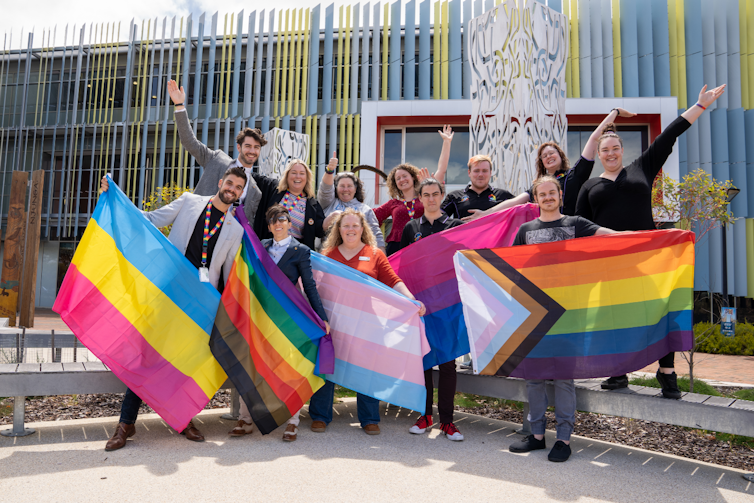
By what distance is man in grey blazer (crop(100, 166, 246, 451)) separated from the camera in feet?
14.3

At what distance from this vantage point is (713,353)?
1346 cm

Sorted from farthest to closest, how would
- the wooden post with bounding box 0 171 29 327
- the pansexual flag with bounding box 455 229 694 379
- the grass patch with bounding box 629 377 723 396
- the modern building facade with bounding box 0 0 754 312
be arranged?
the modern building facade with bounding box 0 0 754 312, the wooden post with bounding box 0 171 29 327, the grass patch with bounding box 629 377 723 396, the pansexual flag with bounding box 455 229 694 379

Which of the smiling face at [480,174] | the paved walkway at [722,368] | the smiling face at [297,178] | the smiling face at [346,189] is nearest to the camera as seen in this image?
the smiling face at [297,178]

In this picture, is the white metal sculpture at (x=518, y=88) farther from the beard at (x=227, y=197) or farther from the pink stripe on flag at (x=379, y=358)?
the beard at (x=227, y=197)

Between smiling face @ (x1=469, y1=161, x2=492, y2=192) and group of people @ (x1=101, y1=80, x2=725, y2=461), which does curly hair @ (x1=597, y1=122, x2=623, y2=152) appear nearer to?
group of people @ (x1=101, y1=80, x2=725, y2=461)

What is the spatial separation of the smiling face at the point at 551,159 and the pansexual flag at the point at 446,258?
15.0 inches

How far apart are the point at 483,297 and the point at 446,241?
88 centimetres

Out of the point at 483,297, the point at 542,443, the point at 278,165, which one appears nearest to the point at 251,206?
the point at 483,297

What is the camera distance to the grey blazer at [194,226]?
439 cm

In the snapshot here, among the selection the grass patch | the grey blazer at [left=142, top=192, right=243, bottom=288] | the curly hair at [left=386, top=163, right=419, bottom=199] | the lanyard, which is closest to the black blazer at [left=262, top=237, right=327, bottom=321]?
the grey blazer at [left=142, top=192, right=243, bottom=288]

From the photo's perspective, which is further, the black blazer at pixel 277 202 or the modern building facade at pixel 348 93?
the modern building facade at pixel 348 93

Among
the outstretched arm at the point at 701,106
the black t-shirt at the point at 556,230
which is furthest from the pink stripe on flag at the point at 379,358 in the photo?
the outstretched arm at the point at 701,106

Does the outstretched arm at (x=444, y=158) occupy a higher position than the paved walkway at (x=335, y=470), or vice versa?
the outstretched arm at (x=444, y=158)

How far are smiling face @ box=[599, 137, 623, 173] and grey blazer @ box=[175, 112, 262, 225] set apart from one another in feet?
10.3
